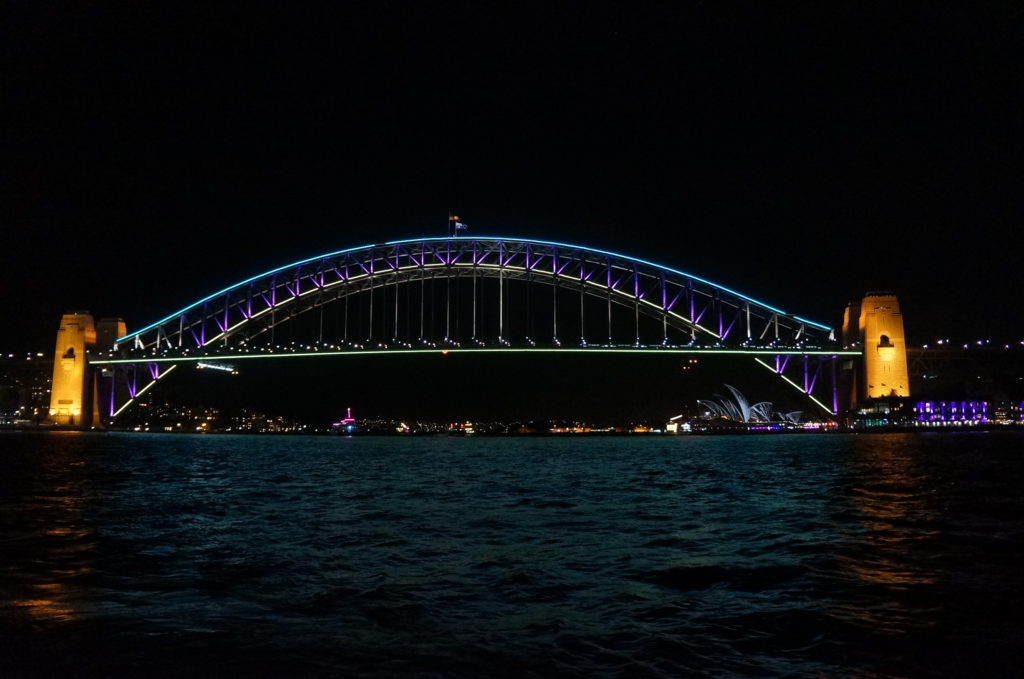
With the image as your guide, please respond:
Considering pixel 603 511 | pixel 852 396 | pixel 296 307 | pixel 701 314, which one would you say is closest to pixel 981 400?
pixel 852 396

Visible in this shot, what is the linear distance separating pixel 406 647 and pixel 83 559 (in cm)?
556

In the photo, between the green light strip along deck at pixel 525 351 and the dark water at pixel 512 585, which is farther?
the green light strip along deck at pixel 525 351

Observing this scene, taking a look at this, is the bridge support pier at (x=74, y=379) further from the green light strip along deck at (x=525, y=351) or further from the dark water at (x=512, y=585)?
the dark water at (x=512, y=585)

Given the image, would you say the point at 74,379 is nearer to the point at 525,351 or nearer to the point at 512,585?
the point at 525,351

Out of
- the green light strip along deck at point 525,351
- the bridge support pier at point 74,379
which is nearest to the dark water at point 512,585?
the green light strip along deck at point 525,351

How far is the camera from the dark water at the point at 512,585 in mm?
6051

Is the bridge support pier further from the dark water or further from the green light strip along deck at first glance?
the dark water

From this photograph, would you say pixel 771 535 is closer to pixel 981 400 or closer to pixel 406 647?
pixel 406 647

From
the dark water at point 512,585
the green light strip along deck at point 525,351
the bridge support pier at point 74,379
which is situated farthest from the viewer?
the bridge support pier at point 74,379

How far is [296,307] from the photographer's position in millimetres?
87750

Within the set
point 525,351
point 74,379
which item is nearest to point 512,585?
point 525,351

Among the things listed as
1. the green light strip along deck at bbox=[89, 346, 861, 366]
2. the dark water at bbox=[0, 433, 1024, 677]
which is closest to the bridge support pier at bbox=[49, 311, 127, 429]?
the green light strip along deck at bbox=[89, 346, 861, 366]

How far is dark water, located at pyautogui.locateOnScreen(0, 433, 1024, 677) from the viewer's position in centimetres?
605

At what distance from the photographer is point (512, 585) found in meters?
8.42
